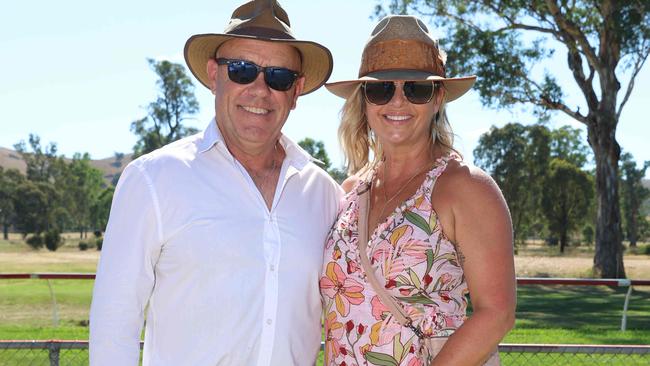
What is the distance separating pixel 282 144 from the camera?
3.64 m

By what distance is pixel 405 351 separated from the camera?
3.09m

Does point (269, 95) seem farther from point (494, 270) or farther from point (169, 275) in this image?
point (494, 270)

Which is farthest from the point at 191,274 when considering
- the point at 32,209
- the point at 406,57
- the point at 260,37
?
the point at 32,209

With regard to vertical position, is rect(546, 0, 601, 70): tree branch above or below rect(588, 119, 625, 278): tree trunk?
above

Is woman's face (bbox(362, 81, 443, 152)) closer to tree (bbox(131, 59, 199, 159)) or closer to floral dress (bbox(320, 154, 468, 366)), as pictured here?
floral dress (bbox(320, 154, 468, 366))

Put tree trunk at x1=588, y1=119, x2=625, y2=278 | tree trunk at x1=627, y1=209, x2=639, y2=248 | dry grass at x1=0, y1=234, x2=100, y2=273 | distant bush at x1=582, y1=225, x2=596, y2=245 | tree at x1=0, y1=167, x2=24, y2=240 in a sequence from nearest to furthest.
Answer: tree trunk at x1=588, y1=119, x2=625, y2=278
dry grass at x1=0, y1=234, x2=100, y2=273
distant bush at x1=582, y1=225, x2=596, y2=245
tree at x1=0, y1=167, x2=24, y2=240
tree trunk at x1=627, y1=209, x2=639, y2=248

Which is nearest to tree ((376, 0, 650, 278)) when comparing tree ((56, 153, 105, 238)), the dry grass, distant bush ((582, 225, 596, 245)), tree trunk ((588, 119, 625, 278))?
tree trunk ((588, 119, 625, 278))

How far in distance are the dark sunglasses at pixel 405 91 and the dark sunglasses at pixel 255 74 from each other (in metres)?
0.34

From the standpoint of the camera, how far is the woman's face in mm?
3443

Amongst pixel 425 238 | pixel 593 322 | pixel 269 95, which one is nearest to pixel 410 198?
pixel 425 238

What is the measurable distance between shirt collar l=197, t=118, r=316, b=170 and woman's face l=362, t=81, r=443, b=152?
346mm

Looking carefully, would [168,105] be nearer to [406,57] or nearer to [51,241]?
[51,241]

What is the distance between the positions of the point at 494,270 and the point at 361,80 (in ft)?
3.31

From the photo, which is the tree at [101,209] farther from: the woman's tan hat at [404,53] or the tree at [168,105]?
the woman's tan hat at [404,53]
